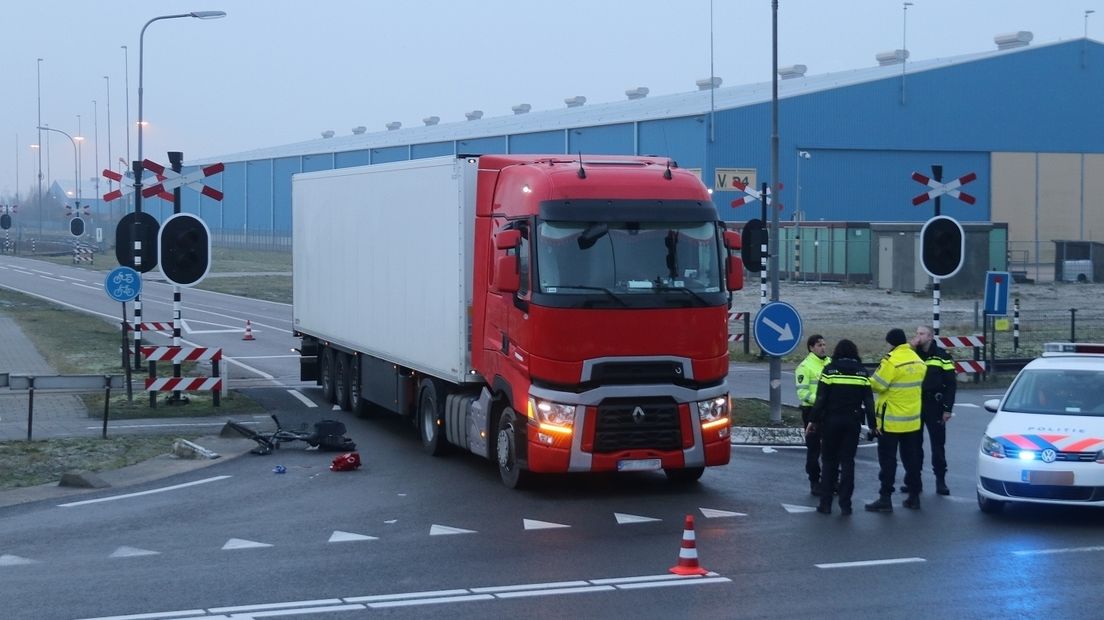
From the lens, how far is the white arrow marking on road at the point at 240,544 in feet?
38.5

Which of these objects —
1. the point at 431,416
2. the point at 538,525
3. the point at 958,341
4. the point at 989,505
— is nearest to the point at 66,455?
the point at 431,416

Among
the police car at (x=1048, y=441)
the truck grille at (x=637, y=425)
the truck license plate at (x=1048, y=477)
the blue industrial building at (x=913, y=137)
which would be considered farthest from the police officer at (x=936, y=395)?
the blue industrial building at (x=913, y=137)

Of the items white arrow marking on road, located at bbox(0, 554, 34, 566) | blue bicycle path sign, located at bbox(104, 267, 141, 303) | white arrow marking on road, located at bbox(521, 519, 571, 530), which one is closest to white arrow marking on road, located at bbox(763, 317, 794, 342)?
white arrow marking on road, located at bbox(521, 519, 571, 530)

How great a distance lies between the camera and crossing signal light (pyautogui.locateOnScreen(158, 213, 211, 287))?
69.9 feet

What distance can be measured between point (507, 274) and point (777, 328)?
5951 mm

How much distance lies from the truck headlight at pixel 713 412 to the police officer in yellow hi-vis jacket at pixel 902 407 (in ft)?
5.19

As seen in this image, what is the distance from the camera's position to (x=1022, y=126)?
64500 millimetres

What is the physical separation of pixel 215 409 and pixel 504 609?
44.4ft

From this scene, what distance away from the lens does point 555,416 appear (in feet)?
45.4

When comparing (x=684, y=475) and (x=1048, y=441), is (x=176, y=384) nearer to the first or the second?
(x=684, y=475)

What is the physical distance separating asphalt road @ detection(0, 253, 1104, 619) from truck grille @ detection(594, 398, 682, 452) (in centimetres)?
62

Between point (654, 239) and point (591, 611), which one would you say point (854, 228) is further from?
point (591, 611)

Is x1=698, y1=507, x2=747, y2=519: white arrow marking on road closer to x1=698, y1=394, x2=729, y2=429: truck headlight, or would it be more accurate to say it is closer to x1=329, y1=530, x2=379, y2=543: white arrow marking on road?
x1=698, y1=394, x2=729, y2=429: truck headlight

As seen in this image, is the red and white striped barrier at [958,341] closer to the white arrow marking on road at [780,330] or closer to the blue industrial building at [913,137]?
the white arrow marking on road at [780,330]
